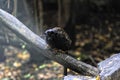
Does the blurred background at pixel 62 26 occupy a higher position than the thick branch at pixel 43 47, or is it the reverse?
the blurred background at pixel 62 26

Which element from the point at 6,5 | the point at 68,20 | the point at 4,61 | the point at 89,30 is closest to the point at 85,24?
the point at 89,30

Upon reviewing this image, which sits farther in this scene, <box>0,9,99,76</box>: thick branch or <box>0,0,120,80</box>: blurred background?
<box>0,0,120,80</box>: blurred background

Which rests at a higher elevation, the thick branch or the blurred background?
the blurred background

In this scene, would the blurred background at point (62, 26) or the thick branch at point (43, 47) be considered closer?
the thick branch at point (43, 47)

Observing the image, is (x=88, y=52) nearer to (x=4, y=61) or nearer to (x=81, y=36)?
(x=81, y=36)
